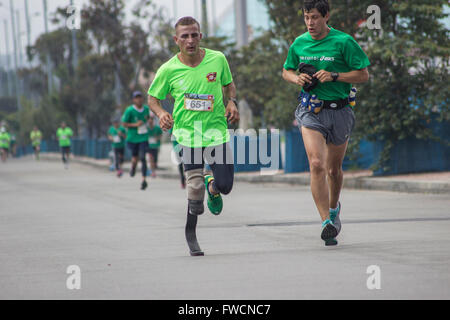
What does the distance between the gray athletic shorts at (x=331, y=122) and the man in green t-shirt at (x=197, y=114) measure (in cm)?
82

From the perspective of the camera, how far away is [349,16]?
1634cm

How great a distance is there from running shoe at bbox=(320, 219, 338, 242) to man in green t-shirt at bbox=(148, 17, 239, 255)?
2.97ft

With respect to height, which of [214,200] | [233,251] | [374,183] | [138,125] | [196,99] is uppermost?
[196,99]

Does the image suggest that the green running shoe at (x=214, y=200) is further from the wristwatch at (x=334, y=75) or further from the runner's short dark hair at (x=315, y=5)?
the runner's short dark hair at (x=315, y=5)

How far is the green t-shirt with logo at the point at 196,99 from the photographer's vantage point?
22.7 feet

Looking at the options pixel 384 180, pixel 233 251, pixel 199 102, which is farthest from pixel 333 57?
pixel 384 180

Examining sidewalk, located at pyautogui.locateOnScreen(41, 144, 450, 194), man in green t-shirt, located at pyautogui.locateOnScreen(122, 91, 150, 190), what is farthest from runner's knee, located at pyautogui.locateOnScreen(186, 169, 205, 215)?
man in green t-shirt, located at pyautogui.locateOnScreen(122, 91, 150, 190)

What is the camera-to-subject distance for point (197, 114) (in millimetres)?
6930

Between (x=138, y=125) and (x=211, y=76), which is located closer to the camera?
(x=211, y=76)

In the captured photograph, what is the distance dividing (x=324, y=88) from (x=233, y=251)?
5.29ft

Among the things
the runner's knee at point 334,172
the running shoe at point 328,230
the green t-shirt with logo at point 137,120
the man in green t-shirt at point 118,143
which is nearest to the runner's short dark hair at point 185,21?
the runner's knee at point 334,172

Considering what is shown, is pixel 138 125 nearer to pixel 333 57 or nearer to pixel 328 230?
pixel 333 57

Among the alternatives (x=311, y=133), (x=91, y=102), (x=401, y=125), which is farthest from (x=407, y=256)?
(x=91, y=102)

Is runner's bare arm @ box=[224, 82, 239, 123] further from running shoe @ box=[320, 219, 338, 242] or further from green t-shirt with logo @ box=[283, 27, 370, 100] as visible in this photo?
running shoe @ box=[320, 219, 338, 242]
